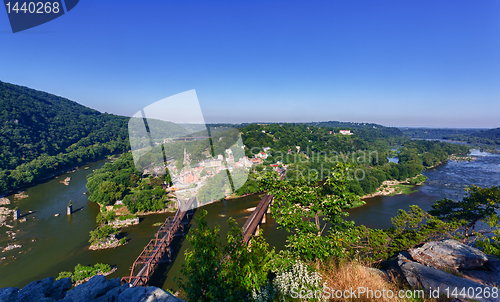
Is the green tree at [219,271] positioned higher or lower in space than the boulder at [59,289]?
higher

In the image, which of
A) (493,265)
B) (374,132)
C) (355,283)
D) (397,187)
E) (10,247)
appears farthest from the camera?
(374,132)

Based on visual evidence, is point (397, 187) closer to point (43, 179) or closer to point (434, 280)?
point (434, 280)

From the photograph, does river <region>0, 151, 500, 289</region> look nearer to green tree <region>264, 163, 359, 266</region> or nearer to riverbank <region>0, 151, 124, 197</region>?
riverbank <region>0, 151, 124, 197</region>

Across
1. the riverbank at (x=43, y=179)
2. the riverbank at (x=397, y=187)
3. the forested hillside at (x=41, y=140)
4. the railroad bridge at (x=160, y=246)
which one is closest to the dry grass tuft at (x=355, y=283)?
the railroad bridge at (x=160, y=246)

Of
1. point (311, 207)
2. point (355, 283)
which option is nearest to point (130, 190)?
point (311, 207)

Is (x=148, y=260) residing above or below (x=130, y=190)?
below

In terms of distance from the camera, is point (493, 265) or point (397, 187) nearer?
point (493, 265)

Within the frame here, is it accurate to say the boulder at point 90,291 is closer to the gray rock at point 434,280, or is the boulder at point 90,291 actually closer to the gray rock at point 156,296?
the gray rock at point 156,296
